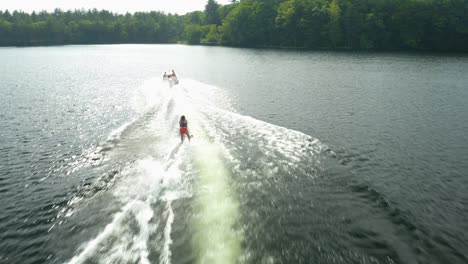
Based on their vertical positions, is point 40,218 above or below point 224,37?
below

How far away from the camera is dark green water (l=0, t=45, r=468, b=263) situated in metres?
11.7

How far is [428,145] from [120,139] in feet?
79.1

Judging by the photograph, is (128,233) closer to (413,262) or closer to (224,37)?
(413,262)

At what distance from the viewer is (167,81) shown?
49.9 metres

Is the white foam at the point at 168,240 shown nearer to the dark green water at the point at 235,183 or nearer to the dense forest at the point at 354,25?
the dark green water at the point at 235,183

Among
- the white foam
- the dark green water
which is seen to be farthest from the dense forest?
the white foam

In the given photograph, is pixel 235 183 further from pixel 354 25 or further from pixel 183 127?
pixel 354 25

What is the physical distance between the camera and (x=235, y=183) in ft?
53.9

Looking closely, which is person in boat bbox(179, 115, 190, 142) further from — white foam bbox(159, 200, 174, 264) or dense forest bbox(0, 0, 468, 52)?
dense forest bbox(0, 0, 468, 52)

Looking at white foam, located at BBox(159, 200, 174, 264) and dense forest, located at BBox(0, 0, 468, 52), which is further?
dense forest, located at BBox(0, 0, 468, 52)

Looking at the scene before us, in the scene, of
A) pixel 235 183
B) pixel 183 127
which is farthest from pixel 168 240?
pixel 183 127

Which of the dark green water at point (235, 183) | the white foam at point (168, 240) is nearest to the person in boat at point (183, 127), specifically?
the dark green water at point (235, 183)

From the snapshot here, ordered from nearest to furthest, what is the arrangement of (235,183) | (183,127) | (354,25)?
(235,183)
(183,127)
(354,25)

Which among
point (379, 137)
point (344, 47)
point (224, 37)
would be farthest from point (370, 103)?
point (224, 37)
